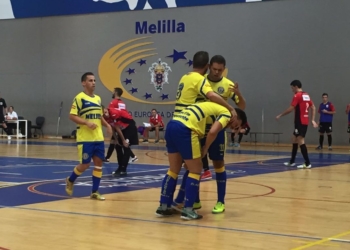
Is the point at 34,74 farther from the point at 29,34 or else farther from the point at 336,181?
the point at 336,181

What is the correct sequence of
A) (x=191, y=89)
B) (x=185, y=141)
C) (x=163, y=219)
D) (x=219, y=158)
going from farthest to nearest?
1. (x=219, y=158)
2. (x=191, y=89)
3. (x=163, y=219)
4. (x=185, y=141)

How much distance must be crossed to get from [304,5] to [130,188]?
16178 mm

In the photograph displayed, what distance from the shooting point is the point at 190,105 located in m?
7.80

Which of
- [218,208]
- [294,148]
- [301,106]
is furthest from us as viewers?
[294,148]

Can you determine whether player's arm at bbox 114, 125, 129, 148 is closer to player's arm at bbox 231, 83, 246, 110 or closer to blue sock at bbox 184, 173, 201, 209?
player's arm at bbox 231, 83, 246, 110

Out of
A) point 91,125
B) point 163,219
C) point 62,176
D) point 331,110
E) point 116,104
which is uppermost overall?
point 331,110

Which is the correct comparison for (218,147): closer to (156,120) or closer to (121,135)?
(121,135)

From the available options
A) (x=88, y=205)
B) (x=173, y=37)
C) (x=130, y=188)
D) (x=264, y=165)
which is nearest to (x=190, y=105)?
(x=88, y=205)

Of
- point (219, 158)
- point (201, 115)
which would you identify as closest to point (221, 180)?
point (219, 158)

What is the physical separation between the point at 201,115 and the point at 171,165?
73cm

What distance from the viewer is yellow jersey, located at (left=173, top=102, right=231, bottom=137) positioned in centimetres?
750

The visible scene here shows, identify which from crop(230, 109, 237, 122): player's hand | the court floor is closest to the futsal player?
the court floor

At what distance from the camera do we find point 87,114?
31.5 feet

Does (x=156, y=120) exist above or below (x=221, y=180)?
above
